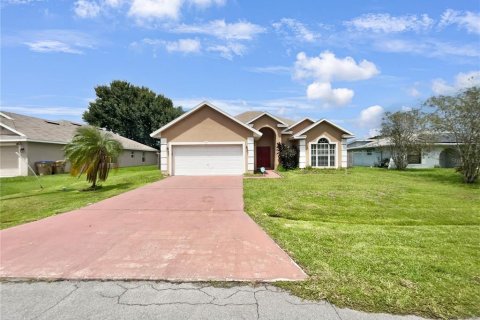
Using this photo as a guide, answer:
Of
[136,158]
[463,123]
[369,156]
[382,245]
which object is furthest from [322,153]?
[136,158]

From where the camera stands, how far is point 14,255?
18.8 ft

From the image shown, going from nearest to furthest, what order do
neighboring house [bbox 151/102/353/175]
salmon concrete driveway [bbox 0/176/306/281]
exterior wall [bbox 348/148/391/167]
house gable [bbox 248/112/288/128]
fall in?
1. salmon concrete driveway [bbox 0/176/306/281]
2. neighboring house [bbox 151/102/353/175]
3. house gable [bbox 248/112/288/128]
4. exterior wall [bbox 348/148/391/167]

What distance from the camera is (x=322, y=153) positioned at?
24.5 metres

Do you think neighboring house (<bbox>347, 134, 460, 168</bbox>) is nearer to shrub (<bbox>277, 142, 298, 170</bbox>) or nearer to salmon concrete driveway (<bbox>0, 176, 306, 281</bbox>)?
shrub (<bbox>277, 142, 298, 170</bbox>)

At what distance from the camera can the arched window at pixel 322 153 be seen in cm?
2439

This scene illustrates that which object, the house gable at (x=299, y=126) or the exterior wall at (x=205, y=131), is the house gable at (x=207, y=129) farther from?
the house gable at (x=299, y=126)

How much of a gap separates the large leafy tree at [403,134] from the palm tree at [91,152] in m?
24.7

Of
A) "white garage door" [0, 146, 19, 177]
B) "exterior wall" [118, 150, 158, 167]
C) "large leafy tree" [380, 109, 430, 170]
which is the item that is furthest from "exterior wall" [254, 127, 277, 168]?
"white garage door" [0, 146, 19, 177]

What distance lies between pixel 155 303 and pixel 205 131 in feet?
55.6

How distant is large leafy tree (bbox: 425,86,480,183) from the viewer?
1670 cm

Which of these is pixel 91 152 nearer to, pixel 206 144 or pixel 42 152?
pixel 206 144

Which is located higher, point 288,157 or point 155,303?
point 288,157

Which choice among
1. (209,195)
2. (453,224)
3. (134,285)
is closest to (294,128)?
(209,195)

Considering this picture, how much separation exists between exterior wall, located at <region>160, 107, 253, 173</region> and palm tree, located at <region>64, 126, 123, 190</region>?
5418mm
